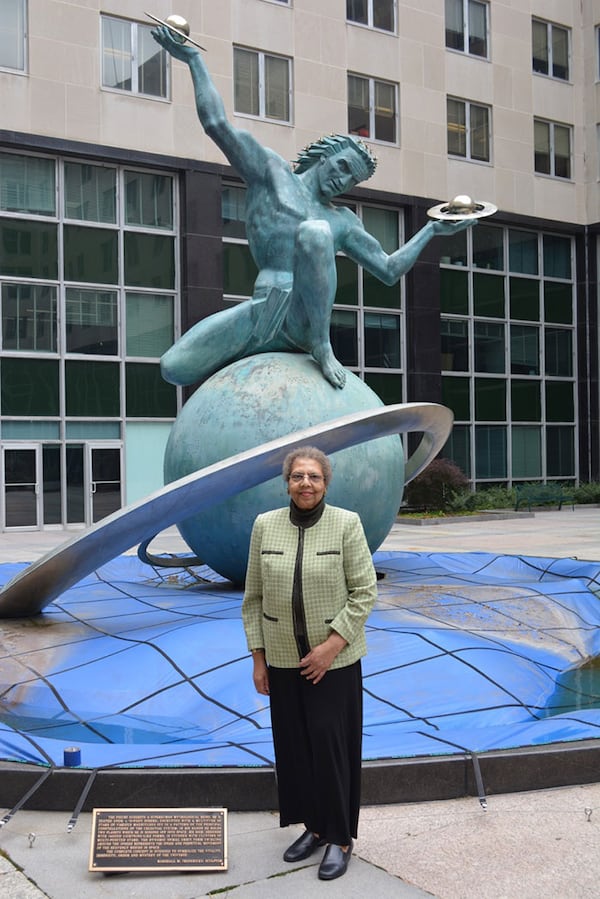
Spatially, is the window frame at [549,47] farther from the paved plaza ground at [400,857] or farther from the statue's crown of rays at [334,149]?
the paved plaza ground at [400,857]

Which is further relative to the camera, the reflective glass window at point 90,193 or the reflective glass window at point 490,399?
the reflective glass window at point 490,399

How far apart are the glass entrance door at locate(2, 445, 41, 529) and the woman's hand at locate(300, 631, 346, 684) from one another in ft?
72.4

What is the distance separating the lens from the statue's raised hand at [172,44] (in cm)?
968

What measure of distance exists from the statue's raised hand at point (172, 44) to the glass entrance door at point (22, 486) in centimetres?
1683

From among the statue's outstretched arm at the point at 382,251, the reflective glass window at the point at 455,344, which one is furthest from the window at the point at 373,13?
the statue's outstretched arm at the point at 382,251

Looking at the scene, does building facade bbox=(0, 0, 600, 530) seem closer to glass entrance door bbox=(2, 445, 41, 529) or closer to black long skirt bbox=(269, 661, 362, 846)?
glass entrance door bbox=(2, 445, 41, 529)

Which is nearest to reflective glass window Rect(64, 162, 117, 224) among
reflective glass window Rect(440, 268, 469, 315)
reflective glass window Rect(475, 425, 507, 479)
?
reflective glass window Rect(440, 268, 469, 315)

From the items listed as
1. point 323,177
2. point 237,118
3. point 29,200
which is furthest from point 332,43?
point 323,177

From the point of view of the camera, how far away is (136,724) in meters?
6.46

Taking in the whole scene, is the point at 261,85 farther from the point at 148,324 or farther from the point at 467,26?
the point at 467,26

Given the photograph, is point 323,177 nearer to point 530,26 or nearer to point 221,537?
point 221,537

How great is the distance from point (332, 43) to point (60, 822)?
27.9m

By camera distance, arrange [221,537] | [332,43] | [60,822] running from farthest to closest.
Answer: [332,43] → [221,537] → [60,822]

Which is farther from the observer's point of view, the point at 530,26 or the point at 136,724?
the point at 530,26
